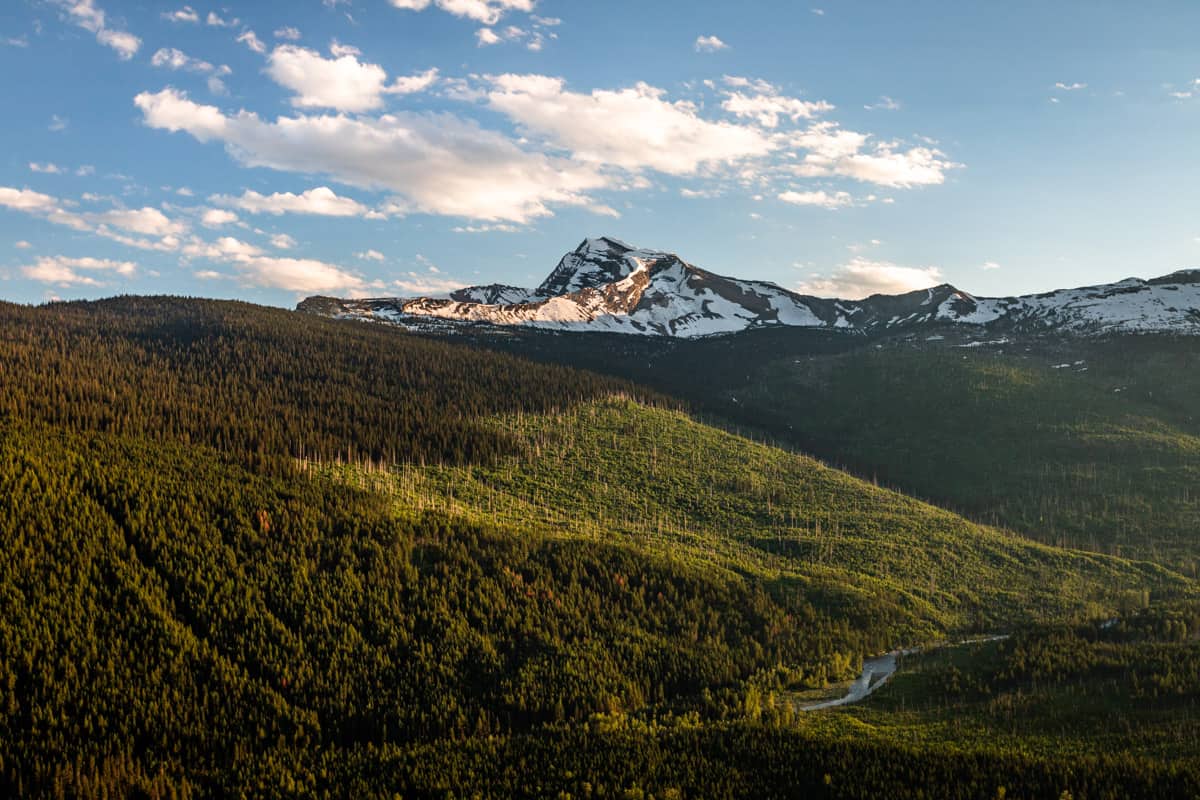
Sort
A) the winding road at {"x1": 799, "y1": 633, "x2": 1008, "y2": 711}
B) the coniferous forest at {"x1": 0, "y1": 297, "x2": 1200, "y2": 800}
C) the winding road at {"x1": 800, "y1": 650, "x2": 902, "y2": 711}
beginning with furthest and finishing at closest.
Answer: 1. the winding road at {"x1": 799, "y1": 633, "x2": 1008, "y2": 711}
2. the winding road at {"x1": 800, "y1": 650, "x2": 902, "y2": 711}
3. the coniferous forest at {"x1": 0, "y1": 297, "x2": 1200, "y2": 800}

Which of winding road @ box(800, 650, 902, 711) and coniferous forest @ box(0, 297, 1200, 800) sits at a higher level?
coniferous forest @ box(0, 297, 1200, 800)

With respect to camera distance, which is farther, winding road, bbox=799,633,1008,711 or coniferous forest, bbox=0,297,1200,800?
winding road, bbox=799,633,1008,711

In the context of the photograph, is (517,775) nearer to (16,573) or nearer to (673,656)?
(673,656)

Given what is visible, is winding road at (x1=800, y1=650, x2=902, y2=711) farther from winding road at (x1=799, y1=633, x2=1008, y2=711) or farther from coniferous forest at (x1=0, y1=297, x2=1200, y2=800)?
coniferous forest at (x1=0, y1=297, x2=1200, y2=800)

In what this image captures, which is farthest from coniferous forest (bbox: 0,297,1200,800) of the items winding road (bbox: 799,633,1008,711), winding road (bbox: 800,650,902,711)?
winding road (bbox: 800,650,902,711)

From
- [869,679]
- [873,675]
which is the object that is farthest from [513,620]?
[873,675]

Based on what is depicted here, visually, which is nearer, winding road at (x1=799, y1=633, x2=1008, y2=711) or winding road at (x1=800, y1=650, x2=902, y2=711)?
winding road at (x1=800, y1=650, x2=902, y2=711)

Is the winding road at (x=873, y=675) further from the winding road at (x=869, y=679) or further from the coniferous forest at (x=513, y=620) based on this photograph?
the coniferous forest at (x=513, y=620)

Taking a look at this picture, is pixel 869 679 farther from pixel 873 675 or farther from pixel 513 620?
pixel 513 620

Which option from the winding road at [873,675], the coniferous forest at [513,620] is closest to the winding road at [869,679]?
the winding road at [873,675]

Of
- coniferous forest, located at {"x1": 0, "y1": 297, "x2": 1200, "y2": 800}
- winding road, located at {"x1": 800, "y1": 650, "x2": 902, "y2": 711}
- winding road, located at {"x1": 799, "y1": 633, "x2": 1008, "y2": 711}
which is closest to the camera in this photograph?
coniferous forest, located at {"x1": 0, "y1": 297, "x2": 1200, "y2": 800}
